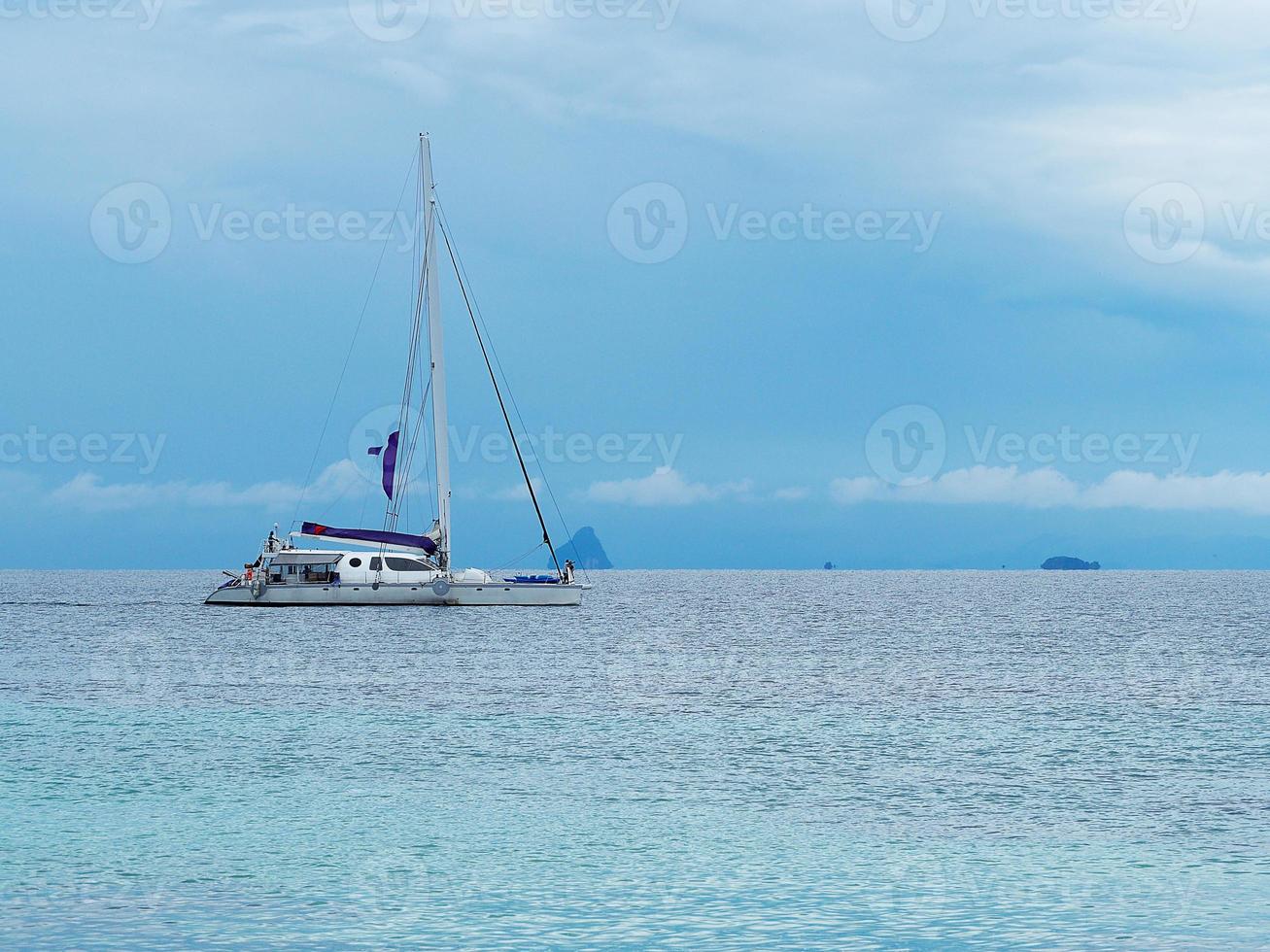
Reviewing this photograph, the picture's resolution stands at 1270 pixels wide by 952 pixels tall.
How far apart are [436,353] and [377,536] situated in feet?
37.7

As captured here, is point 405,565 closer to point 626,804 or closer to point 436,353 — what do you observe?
point 436,353

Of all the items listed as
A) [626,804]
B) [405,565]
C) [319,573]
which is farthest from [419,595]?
[626,804]

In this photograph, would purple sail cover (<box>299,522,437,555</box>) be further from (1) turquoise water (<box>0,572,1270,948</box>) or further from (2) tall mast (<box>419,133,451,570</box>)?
(1) turquoise water (<box>0,572,1270,948</box>)

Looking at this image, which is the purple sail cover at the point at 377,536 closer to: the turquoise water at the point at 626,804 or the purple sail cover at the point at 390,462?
the purple sail cover at the point at 390,462

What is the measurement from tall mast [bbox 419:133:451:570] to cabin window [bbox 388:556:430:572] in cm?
114

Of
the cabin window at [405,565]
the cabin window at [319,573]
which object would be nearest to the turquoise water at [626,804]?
the cabin window at [405,565]

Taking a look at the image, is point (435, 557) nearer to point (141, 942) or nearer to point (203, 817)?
point (203, 817)

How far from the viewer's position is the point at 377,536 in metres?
84.4

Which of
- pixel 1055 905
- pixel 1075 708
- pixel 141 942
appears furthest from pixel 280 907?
pixel 1075 708

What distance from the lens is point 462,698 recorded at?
46.9 m

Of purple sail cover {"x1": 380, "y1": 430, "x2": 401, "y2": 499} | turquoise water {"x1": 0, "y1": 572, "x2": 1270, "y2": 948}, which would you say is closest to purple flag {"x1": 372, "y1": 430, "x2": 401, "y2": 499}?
purple sail cover {"x1": 380, "y1": 430, "x2": 401, "y2": 499}

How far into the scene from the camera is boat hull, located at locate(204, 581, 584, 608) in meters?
83.9

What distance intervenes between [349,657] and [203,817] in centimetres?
3771

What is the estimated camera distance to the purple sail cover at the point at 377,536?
8406cm
